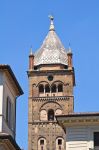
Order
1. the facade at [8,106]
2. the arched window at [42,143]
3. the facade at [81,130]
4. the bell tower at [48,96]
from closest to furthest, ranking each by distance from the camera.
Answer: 1. the facade at [8,106]
2. the facade at [81,130]
3. the arched window at [42,143]
4. the bell tower at [48,96]

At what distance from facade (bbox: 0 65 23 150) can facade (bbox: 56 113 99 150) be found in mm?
2713

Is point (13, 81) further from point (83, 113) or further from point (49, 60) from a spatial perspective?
point (49, 60)

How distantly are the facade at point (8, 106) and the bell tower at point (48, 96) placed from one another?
6297 cm

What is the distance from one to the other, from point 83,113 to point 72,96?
6948 cm

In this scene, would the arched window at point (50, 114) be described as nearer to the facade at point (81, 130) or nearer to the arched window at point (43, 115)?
the arched window at point (43, 115)

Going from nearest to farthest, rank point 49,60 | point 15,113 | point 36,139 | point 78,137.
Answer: point 78,137, point 15,113, point 36,139, point 49,60

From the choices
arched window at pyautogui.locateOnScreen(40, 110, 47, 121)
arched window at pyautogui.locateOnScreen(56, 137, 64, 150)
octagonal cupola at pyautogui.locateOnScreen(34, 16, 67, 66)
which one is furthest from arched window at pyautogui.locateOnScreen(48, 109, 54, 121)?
octagonal cupola at pyautogui.locateOnScreen(34, 16, 67, 66)

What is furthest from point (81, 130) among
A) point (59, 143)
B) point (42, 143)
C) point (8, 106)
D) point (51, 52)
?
point (51, 52)

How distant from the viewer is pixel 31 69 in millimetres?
102000

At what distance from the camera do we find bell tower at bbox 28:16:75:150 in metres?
98.4

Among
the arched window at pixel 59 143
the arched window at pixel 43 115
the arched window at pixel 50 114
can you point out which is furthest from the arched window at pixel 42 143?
the arched window at pixel 50 114

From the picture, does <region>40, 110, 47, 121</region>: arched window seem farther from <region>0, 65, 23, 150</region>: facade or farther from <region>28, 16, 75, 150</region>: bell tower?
<region>0, 65, 23, 150</region>: facade

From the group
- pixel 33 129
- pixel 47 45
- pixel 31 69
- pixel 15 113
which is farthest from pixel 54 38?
pixel 15 113

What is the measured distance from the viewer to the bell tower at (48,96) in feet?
323
